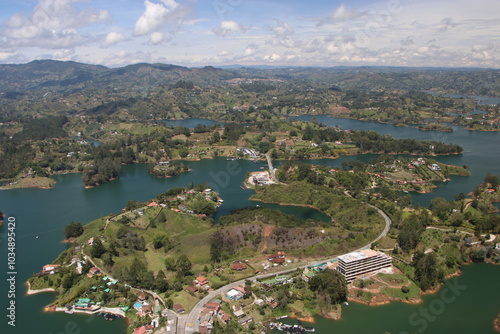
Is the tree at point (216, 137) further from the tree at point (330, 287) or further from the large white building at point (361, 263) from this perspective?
the tree at point (330, 287)

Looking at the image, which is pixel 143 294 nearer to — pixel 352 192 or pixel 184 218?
pixel 184 218

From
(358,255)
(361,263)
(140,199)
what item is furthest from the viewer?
(140,199)

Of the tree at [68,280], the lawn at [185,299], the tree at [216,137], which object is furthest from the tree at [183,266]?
the tree at [216,137]

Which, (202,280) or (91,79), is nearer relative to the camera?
(202,280)

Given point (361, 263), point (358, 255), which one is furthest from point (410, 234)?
point (361, 263)

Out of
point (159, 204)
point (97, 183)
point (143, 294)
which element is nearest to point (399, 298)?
point (143, 294)

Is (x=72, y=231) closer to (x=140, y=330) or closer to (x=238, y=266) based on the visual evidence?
(x=140, y=330)

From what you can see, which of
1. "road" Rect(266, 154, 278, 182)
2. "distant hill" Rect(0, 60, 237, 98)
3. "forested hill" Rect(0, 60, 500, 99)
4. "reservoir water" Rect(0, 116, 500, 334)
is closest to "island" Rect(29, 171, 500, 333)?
"reservoir water" Rect(0, 116, 500, 334)
